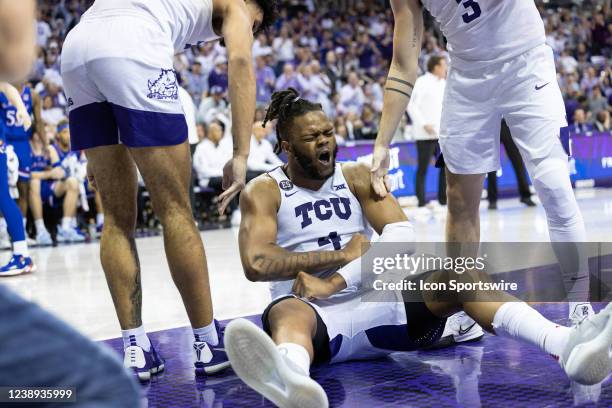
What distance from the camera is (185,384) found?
9.70 ft

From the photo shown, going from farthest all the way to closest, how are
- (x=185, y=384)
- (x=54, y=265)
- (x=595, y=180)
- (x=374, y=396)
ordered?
1. (x=595, y=180)
2. (x=54, y=265)
3. (x=185, y=384)
4. (x=374, y=396)

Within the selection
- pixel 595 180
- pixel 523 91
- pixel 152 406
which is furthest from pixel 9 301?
pixel 595 180

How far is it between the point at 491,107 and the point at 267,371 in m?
1.55

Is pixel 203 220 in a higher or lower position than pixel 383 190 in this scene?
lower

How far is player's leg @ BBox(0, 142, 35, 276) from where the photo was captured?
6.24 m

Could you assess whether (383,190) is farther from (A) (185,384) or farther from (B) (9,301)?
(B) (9,301)

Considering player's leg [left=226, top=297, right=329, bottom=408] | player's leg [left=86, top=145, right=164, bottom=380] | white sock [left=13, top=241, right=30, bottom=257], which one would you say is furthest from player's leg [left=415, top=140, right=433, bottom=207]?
player's leg [left=226, top=297, right=329, bottom=408]

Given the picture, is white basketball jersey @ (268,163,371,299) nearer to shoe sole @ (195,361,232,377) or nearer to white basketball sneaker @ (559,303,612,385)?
shoe sole @ (195,361,232,377)

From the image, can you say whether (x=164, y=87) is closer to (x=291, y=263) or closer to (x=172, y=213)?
(x=172, y=213)

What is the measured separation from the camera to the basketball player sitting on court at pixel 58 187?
30.2 feet

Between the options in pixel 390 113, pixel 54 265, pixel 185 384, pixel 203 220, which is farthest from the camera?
pixel 203 220

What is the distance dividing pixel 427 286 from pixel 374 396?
505 mm

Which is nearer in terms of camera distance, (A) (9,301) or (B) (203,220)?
(A) (9,301)

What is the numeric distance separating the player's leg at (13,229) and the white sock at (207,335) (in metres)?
3.63
